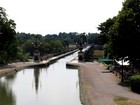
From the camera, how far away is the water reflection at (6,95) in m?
36.6

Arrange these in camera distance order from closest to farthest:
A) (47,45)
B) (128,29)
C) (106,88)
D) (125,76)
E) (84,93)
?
(84,93), (106,88), (128,29), (125,76), (47,45)

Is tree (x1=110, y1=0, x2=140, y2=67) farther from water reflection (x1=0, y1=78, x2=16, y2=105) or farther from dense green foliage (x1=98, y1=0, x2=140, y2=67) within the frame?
water reflection (x1=0, y1=78, x2=16, y2=105)

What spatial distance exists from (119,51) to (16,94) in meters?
15.0

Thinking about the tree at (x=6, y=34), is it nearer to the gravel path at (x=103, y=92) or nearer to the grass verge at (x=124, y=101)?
the gravel path at (x=103, y=92)

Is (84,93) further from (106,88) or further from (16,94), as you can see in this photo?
(16,94)

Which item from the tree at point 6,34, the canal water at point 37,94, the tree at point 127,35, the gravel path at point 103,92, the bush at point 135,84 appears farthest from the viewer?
the tree at point 6,34

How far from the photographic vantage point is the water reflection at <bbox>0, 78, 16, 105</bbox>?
120 feet

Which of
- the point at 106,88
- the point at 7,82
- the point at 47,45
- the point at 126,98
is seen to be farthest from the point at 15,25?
the point at 47,45

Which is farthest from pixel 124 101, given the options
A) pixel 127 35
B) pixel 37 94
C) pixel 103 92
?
pixel 127 35

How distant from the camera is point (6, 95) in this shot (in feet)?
135

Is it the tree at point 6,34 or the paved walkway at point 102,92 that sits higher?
the tree at point 6,34

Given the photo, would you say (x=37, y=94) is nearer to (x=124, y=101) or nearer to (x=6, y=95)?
→ (x=6, y=95)

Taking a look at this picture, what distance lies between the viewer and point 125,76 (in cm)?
4984

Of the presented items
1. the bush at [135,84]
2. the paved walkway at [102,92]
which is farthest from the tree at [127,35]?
the bush at [135,84]
